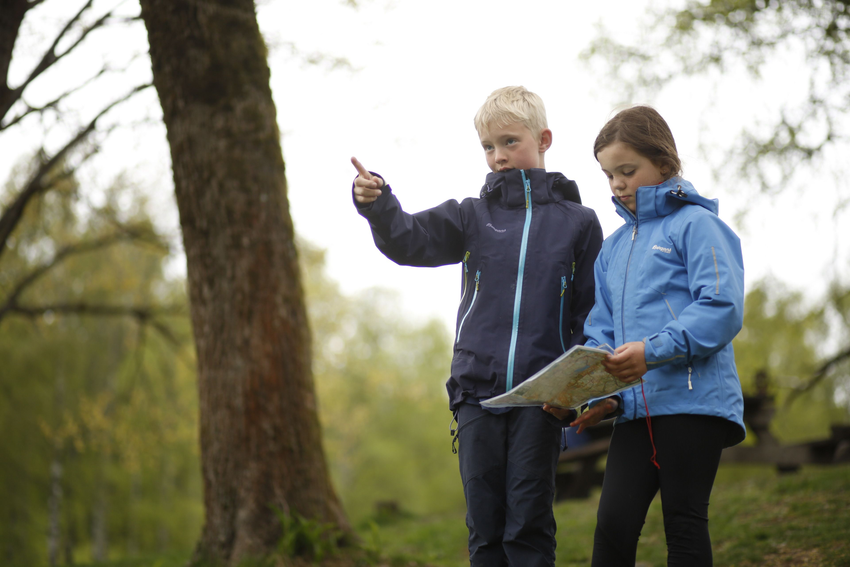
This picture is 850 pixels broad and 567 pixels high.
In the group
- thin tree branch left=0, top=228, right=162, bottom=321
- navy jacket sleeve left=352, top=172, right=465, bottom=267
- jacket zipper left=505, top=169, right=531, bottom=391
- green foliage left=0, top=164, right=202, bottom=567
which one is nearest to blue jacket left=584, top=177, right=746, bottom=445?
jacket zipper left=505, top=169, right=531, bottom=391

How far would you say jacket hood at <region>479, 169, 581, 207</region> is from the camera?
2359 millimetres

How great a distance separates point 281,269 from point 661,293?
2.76 metres

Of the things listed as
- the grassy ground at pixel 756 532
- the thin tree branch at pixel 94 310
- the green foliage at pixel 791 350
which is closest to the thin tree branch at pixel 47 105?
the thin tree branch at pixel 94 310

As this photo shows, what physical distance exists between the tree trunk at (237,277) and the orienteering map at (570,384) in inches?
94.4

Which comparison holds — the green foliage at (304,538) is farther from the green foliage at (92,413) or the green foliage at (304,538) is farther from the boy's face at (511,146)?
the green foliage at (92,413)

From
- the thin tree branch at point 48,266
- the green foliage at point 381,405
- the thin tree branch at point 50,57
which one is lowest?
the green foliage at point 381,405

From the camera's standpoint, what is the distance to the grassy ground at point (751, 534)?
326 cm

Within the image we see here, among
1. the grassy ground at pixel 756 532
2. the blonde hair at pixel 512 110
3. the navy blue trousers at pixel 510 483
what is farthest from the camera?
the grassy ground at pixel 756 532

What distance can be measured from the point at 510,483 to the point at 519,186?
108cm

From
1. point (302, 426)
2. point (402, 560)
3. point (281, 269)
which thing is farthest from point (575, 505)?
point (281, 269)

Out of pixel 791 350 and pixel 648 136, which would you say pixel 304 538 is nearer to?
pixel 648 136

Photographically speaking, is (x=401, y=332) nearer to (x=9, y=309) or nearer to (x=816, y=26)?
(x=9, y=309)

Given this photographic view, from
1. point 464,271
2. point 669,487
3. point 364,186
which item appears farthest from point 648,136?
point 669,487

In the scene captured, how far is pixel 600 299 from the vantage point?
2189mm
